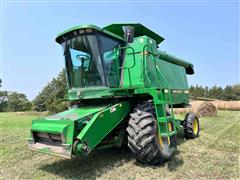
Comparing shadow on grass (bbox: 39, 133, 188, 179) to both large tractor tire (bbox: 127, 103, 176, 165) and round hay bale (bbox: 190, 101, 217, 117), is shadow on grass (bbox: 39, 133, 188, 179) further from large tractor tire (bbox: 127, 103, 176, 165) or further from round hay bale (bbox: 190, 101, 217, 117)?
round hay bale (bbox: 190, 101, 217, 117)

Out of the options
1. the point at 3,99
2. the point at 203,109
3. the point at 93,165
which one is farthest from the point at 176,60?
the point at 3,99

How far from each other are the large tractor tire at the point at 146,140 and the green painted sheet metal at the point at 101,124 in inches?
13.7

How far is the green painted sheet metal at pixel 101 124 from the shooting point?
162 inches

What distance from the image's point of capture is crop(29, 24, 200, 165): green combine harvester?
4277 millimetres

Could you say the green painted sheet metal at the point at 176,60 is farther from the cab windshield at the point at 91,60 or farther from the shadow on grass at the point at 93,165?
the shadow on grass at the point at 93,165

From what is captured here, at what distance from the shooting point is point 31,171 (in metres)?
4.52

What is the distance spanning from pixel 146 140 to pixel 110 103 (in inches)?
50.8

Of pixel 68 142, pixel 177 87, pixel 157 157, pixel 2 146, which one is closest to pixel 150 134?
pixel 157 157

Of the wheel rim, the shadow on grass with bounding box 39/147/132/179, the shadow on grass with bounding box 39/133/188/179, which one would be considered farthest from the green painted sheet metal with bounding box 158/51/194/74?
the shadow on grass with bounding box 39/147/132/179

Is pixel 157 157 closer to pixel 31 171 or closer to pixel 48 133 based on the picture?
pixel 48 133

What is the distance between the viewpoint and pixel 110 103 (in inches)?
206

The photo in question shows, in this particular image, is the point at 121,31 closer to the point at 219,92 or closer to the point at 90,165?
the point at 90,165

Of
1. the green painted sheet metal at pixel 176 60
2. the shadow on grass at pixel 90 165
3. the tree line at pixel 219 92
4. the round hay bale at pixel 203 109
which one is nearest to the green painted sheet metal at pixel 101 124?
the shadow on grass at pixel 90 165

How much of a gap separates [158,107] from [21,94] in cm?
7925
